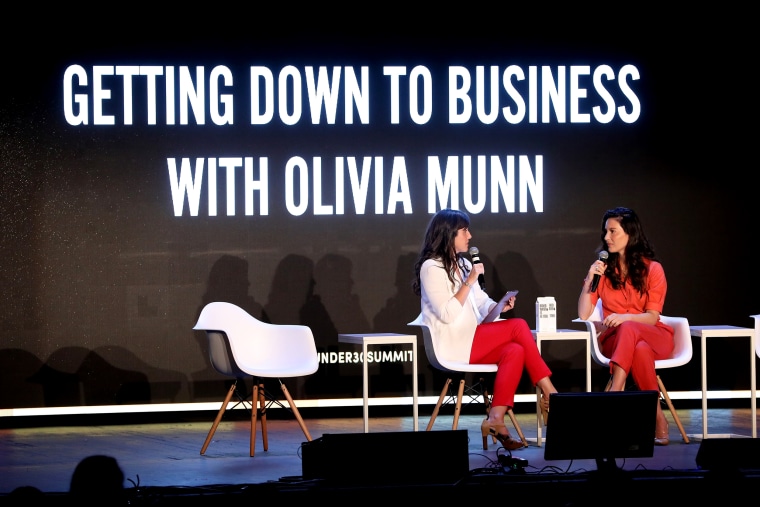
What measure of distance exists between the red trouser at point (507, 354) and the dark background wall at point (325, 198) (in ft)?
4.65

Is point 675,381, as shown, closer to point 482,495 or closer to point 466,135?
point 466,135

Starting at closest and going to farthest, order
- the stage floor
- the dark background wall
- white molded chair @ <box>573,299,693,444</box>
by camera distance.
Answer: the stage floor, white molded chair @ <box>573,299,693,444</box>, the dark background wall

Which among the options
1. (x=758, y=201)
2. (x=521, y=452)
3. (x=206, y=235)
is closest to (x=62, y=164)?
(x=206, y=235)

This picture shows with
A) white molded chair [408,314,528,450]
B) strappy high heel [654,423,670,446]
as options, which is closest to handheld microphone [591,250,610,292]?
white molded chair [408,314,528,450]

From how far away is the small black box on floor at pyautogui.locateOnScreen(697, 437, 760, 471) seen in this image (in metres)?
3.79

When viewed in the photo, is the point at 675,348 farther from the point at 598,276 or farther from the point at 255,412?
the point at 255,412

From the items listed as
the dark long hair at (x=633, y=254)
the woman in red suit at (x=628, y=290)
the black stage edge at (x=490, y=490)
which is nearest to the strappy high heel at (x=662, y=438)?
the woman in red suit at (x=628, y=290)

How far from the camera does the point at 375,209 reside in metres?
7.10

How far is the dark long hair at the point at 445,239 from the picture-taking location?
5895mm

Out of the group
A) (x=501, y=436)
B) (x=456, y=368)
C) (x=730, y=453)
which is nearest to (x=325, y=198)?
(x=456, y=368)

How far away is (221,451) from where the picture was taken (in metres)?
5.68

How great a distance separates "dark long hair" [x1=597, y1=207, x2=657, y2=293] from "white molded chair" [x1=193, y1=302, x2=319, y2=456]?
179cm

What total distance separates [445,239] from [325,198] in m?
1.39

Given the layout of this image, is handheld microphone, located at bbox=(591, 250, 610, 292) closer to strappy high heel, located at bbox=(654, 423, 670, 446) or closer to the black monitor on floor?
strappy high heel, located at bbox=(654, 423, 670, 446)
